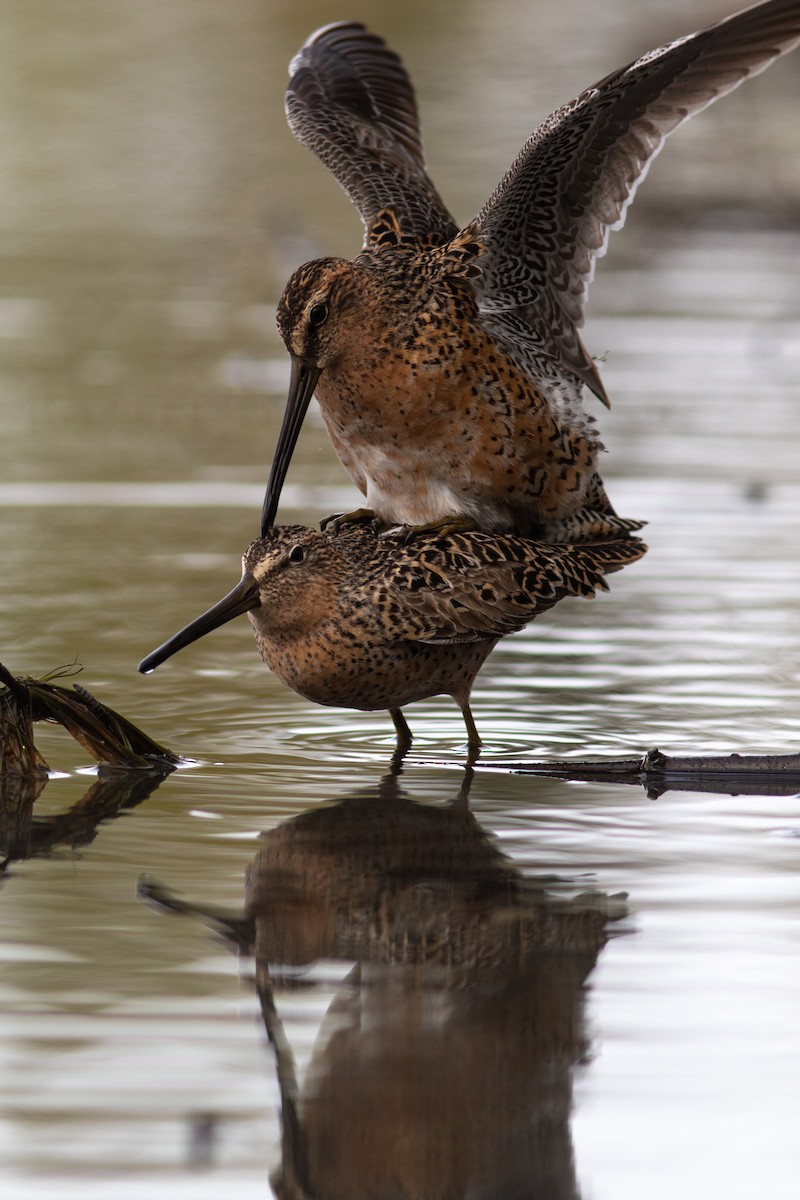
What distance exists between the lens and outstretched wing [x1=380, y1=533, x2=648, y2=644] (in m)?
5.80

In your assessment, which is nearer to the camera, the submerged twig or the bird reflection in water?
the bird reflection in water

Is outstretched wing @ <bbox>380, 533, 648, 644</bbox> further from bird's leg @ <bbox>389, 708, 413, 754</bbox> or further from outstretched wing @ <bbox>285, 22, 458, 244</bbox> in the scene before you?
outstretched wing @ <bbox>285, 22, 458, 244</bbox>

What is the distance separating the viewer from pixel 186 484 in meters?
10.0

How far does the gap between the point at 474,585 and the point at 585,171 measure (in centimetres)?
134

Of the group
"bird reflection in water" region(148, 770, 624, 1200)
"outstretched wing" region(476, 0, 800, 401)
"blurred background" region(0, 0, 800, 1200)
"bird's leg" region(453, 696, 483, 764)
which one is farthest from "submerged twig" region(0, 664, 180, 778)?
"outstretched wing" region(476, 0, 800, 401)

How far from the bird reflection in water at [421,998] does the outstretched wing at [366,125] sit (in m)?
2.57

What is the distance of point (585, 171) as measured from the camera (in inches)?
249

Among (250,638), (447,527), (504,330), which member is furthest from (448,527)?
(250,638)

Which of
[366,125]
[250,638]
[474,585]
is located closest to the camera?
[474,585]

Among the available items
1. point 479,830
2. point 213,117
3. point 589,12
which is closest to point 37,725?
point 479,830

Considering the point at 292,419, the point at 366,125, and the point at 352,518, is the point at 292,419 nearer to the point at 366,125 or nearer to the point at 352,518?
the point at 352,518

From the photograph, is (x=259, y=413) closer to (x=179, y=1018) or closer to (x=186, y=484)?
(x=186, y=484)

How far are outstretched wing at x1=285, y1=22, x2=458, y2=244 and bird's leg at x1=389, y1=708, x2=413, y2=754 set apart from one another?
1630 mm

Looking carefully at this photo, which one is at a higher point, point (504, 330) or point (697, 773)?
point (504, 330)
